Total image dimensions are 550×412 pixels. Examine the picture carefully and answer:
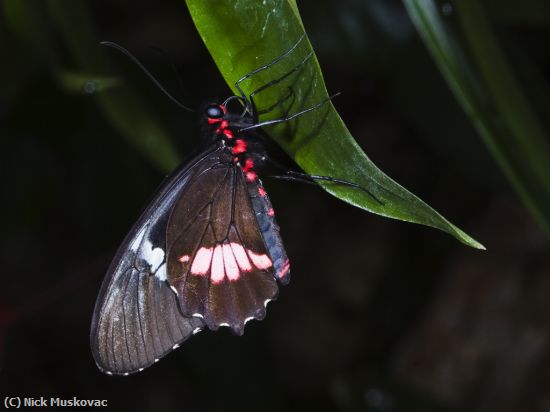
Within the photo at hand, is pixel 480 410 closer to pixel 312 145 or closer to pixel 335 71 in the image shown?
pixel 335 71

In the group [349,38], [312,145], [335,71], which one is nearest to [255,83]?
[312,145]

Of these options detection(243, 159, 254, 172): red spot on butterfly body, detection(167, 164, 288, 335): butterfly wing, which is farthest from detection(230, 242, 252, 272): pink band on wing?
detection(243, 159, 254, 172): red spot on butterfly body

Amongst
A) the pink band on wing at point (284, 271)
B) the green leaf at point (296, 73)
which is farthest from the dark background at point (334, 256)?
the green leaf at point (296, 73)

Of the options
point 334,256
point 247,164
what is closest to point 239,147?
point 247,164

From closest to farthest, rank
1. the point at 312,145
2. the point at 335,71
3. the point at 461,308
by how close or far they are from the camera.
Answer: the point at 312,145 → the point at 461,308 → the point at 335,71

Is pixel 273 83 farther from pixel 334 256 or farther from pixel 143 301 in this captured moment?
pixel 334 256

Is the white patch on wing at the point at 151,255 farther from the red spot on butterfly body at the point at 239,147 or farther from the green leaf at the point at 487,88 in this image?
the green leaf at the point at 487,88
